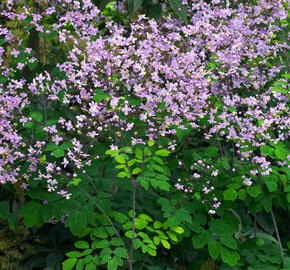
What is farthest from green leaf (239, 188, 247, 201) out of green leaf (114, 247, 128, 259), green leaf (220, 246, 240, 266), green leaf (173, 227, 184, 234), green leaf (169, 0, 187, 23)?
green leaf (169, 0, 187, 23)

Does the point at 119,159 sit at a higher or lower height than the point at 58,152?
lower

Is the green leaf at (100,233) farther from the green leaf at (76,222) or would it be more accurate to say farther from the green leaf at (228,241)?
the green leaf at (228,241)

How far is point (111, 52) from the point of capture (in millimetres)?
3289

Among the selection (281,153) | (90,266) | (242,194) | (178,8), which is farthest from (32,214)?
(178,8)

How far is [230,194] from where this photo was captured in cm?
362

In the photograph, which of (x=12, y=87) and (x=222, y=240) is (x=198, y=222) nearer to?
(x=222, y=240)

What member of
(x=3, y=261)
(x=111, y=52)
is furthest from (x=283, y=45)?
(x=3, y=261)

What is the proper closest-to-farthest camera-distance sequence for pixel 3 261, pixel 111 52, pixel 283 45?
pixel 111 52 → pixel 3 261 → pixel 283 45

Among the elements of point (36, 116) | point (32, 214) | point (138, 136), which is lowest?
point (32, 214)

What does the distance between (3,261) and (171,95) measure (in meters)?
2.13

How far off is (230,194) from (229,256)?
1.69ft

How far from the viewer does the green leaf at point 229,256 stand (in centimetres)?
352

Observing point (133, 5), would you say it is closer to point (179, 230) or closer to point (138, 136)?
point (138, 136)

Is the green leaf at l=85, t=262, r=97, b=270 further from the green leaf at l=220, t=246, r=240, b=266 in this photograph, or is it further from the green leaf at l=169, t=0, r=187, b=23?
the green leaf at l=169, t=0, r=187, b=23
